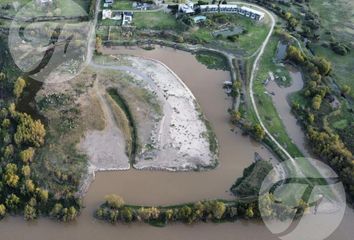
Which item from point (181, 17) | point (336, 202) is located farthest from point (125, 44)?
point (336, 202)

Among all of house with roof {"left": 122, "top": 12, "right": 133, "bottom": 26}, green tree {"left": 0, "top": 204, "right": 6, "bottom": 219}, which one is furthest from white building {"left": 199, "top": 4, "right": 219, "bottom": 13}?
green tree {"left": 0, "top": 204, "right": 6, "bottom": 219}

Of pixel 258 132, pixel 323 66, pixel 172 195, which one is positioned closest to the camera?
pixel 172 195

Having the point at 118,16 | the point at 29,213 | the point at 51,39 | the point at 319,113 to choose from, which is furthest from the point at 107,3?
the point at 29,213

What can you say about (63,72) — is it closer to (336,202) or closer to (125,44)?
(125,44)

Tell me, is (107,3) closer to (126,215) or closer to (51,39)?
(51,39)

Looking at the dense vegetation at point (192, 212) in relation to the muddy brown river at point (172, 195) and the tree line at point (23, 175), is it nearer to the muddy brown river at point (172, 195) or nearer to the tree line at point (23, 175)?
the muddy brown river at point (172, 195)

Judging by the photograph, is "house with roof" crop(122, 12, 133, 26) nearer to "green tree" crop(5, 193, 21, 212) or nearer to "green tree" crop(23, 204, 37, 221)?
"green tree" crop(5, 193, 21, 212)
